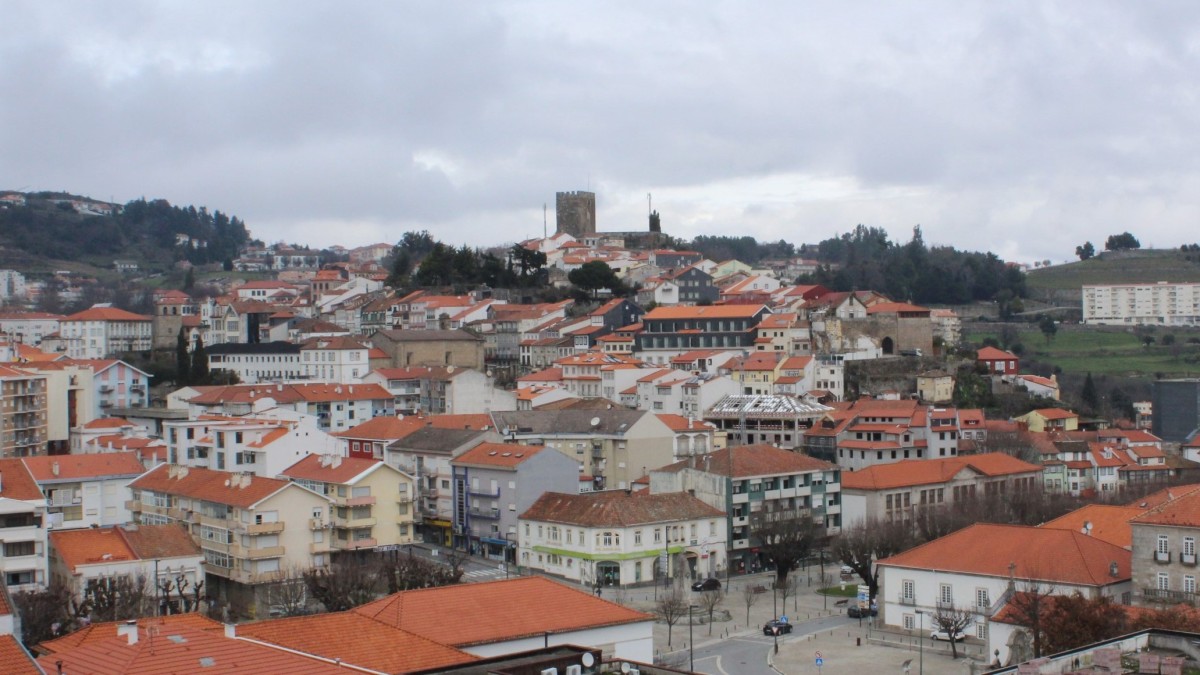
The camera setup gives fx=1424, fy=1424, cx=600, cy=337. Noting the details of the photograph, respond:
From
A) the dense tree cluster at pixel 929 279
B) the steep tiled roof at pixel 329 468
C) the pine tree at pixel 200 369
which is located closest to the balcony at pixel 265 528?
the steep tiled roof at pixel 329 468

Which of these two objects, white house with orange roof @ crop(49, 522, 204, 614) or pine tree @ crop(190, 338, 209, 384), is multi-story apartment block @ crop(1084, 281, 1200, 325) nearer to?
pine tree @ crop(190, 338, 209, 384)

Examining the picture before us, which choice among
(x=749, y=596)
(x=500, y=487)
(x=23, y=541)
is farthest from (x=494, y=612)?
(x=500, y=487)

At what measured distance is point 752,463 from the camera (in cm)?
4847

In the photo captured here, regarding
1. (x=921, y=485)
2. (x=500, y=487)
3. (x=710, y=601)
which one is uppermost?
(x=500, y=487)

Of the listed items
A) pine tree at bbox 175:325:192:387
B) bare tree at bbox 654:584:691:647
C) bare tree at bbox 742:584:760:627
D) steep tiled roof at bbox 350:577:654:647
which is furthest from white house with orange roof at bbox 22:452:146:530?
pine tree at bbox 175:325:192:387

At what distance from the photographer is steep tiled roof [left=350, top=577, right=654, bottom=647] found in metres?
23.8

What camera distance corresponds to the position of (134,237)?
17388 centimetres

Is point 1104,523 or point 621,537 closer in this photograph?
point 1104,523

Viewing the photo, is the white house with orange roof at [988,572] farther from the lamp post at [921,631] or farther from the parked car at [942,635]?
the parked car at [942,635]

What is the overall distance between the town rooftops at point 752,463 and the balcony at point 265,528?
47.2 ft

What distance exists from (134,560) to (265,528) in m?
4.24

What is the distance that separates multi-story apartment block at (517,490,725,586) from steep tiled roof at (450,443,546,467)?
1.74 metres

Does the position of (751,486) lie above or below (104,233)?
below

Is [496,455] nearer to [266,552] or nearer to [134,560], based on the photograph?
[266,552]
